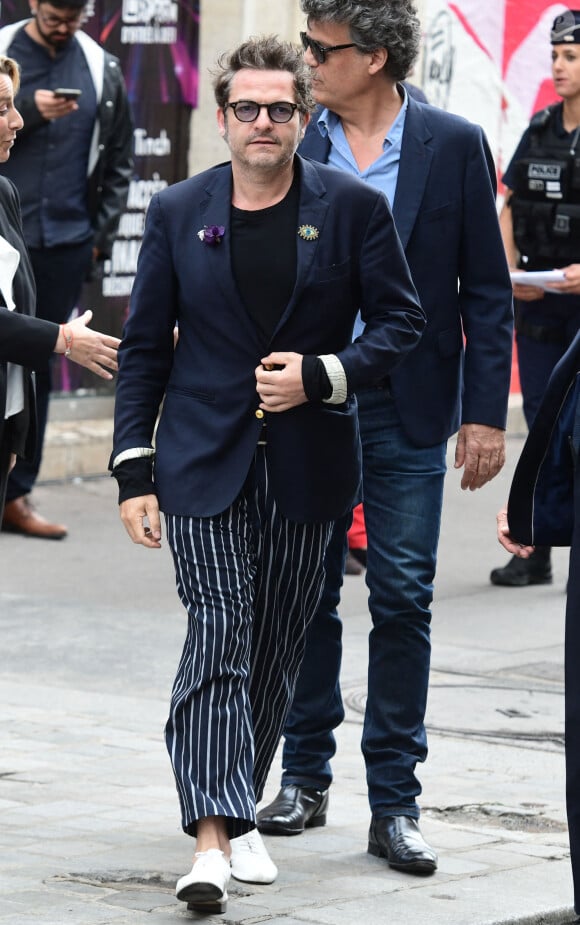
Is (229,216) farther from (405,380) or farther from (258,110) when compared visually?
(405,380)

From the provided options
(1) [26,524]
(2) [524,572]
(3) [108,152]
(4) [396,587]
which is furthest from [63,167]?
(4) [396,587]

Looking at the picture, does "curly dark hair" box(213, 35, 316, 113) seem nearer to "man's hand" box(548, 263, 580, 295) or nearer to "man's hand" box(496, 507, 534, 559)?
"man's hand" box(496, 507, 534, 559)

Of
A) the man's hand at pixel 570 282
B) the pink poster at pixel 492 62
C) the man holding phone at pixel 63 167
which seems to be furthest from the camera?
the pink poster at pixel 492 62

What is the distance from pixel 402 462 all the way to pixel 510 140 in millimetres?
8774

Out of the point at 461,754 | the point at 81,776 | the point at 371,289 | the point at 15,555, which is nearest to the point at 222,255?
the point at 371,289

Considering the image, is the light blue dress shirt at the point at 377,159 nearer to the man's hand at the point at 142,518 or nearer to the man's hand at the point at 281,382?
the man's hand at the point at 281,382

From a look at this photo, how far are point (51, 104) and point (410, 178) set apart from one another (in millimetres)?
3987

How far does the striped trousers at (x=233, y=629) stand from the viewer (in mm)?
4605

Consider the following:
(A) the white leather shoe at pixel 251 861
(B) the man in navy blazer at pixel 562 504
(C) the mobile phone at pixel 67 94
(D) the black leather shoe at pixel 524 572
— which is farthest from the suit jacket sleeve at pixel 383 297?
(D) the black leather shoe at pixel 524 572

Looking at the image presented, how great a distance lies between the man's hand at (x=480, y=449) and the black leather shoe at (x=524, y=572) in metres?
3.75

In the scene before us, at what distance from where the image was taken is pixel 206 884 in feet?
14.5

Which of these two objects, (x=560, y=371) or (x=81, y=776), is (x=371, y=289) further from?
(x=81, y=776)

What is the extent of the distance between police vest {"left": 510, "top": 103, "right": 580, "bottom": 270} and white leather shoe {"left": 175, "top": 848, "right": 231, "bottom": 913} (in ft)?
14.8

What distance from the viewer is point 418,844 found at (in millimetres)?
4980
